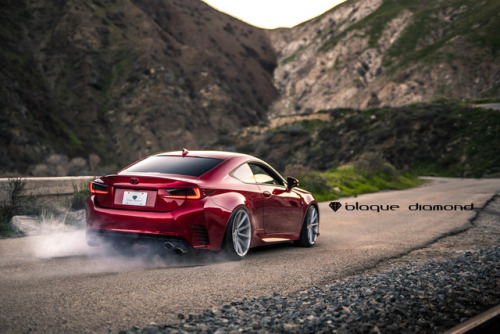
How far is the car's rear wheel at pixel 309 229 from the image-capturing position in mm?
9266

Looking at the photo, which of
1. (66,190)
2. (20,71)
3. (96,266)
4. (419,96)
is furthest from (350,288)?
(419,96)

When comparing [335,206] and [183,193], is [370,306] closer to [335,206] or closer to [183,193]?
[183,193]

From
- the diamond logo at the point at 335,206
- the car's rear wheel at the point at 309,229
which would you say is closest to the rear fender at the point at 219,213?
the car's rear wheel at the point at 309,229

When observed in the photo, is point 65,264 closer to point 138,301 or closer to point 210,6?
point 138,301

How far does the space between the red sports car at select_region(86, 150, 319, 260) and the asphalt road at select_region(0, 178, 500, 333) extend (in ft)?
1.18

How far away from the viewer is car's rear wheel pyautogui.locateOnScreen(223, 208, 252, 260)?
7016 millimetres

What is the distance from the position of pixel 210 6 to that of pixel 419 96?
73.7 meters

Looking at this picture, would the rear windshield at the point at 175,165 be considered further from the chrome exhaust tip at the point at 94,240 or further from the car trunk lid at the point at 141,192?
the chrome exhaust tip at the point at 94,240

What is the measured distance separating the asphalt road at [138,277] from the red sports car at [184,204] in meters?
0.36

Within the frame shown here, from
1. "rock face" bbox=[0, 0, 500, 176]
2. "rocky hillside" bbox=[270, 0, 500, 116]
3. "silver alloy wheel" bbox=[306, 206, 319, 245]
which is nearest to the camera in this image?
"silver alloy wheel" bbox=[306, 206, 319, 245]

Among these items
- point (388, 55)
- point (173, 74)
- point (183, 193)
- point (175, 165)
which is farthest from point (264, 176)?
point (388, 55)

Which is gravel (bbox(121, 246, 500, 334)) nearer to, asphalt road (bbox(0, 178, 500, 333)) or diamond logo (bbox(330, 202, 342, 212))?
asphalt road (bbox(0, 178, 500, 333))

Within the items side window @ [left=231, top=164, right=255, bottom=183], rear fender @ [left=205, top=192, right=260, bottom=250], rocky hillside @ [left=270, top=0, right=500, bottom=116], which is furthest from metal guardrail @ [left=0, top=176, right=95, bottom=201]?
rocky hillside @ [left=270, top=0, right=500, bottom=116]
